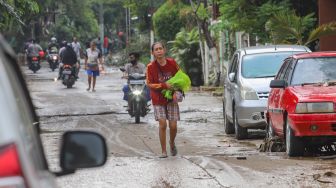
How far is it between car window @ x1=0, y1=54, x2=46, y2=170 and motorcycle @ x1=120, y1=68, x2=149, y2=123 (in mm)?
14350

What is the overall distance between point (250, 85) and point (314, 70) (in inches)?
99.6

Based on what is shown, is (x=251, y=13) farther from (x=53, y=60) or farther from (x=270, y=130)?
(x=53, y=60)

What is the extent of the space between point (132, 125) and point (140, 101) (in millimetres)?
667

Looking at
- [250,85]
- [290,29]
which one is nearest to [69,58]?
[290,29]

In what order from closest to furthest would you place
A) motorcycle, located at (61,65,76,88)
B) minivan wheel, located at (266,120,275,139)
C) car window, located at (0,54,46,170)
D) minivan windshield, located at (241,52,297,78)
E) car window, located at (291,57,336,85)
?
car window, located at (0,54,46,170) → car window, located at (291,57,336,85) → minivan wheel, located at (266,120,275,139) → minivan windshield, located at (241,52,297,78) → motorcycle, located at (61,65,76,88)

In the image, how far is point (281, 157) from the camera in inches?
460

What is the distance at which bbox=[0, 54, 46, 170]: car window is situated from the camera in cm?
292

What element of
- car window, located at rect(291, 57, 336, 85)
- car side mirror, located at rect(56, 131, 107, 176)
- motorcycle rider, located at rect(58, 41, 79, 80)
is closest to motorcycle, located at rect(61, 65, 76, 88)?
motorcycle rider, located at rect(58, 41, 79, 80)

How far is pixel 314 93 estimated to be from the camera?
11.4 metres

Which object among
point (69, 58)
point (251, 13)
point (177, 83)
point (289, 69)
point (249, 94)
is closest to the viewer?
point (177, 83)

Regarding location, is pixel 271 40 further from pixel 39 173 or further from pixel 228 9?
pixel 39 173

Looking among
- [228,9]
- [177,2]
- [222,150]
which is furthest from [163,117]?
[177,2]

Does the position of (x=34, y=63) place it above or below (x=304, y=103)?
below

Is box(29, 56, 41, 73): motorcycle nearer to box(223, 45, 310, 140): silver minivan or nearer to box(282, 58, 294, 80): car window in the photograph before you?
box(223, 45, 310, 140): silver minivan
